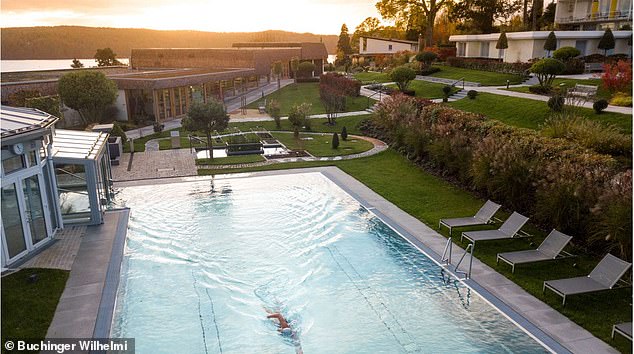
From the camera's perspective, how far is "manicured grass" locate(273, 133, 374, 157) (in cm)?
2403

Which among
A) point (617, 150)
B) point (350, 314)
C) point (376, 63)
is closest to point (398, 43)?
point (376, 63)

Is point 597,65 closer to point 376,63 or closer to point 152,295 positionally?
point 376,63

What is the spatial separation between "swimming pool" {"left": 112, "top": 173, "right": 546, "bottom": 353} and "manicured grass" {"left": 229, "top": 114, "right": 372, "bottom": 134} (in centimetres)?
1450

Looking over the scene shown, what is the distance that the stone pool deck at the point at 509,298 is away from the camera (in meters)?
8.42

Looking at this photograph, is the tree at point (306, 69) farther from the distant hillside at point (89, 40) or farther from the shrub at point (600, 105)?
the distant hillside at point (89, 40)

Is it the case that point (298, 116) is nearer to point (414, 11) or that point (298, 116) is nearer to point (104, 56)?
point (414, 11)

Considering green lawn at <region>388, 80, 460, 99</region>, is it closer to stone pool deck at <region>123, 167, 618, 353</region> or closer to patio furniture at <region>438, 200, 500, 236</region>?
stone pool deck at <region>123, 167, 618, 353</region>

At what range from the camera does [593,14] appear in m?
49.2

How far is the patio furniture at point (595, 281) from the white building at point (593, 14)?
145 ft

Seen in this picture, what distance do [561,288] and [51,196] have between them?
43.3 ft

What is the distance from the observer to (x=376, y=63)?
62062 millimetres

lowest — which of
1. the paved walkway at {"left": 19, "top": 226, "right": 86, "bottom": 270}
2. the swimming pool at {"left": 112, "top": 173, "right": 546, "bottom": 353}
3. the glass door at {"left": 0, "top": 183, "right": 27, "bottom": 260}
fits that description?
the swimming pool at {"left": 112, "top": 173, "right": 546, "bottom": 353}

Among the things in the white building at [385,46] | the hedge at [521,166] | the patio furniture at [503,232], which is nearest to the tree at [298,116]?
the hedge at [521,166]

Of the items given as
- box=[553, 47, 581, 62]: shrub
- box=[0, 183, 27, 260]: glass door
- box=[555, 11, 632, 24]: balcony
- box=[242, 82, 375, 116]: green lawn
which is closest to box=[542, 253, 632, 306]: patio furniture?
box=[0, 183, 27, 260]: glass door
